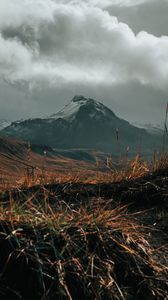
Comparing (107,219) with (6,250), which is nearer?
(6,250)

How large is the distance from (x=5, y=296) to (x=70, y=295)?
673 mm

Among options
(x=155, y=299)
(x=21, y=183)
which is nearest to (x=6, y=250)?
(x=155, y=299)

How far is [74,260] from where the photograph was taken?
18.3 feet

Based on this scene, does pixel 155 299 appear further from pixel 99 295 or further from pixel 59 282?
pixel 59 282

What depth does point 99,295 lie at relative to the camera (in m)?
5.34

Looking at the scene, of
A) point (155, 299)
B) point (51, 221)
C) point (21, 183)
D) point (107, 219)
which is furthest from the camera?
point (21, 183)

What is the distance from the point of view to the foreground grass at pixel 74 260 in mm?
5410

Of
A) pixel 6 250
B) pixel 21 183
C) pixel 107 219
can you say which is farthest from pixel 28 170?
pixel 6 250

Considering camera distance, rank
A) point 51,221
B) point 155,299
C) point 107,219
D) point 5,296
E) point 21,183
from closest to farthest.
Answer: point 5,296, point 155,299, point 51,221, point 107,219, point 21,183

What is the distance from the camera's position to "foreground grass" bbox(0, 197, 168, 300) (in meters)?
5.41

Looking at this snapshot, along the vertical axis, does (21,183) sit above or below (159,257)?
above

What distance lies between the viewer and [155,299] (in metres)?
5.64

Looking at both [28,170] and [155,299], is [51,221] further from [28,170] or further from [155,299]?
[28,170]

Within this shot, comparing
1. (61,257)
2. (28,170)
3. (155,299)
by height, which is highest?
(28,170)
